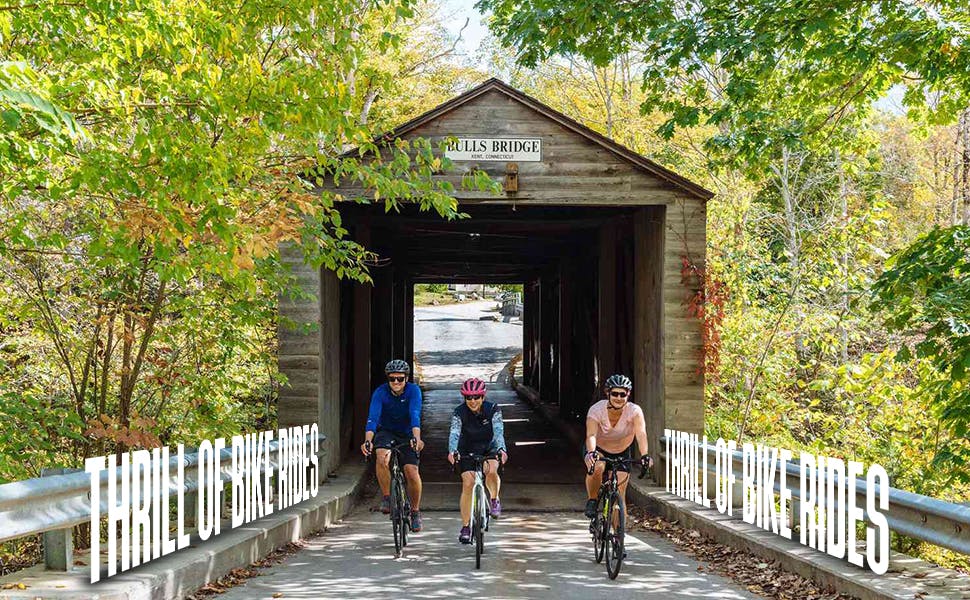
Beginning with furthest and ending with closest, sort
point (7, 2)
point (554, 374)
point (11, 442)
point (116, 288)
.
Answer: point (554, 374) → point (116, 288) → point (11, 442) → point (7, 2)

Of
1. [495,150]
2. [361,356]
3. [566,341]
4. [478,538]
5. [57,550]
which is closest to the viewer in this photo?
[57,550]

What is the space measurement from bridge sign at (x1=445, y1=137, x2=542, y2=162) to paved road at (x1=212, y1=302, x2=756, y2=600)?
4378 millimetres

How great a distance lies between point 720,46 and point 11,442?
7.48m

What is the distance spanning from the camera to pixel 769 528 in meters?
9.05

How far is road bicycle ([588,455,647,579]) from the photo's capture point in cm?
798

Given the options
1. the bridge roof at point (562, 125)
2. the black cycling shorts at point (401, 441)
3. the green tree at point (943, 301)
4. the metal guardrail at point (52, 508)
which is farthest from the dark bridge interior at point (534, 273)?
the metal guardrail at point (52, 508)

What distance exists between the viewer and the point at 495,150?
520 inches

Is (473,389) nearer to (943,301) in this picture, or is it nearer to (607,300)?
(943,301)

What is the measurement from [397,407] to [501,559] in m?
1.73

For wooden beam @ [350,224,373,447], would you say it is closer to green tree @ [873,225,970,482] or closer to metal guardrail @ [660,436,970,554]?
green tree @ [873,225,970,482]

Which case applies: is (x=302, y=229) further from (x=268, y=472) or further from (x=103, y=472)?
(x=103, y=472)

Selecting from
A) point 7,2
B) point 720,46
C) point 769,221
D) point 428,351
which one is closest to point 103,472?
point 7,2

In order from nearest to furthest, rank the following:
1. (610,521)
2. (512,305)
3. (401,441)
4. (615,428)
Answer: (610,521) → (615,428) → (401,441) → (512,305)

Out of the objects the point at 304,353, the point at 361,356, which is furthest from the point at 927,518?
the point at 361,356
